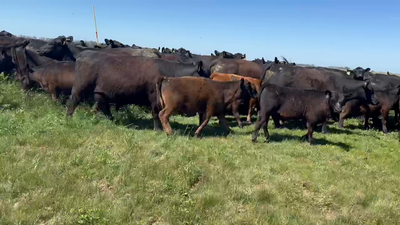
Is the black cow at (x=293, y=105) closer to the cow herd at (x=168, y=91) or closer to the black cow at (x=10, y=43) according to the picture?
the cow herd at (x=168, y=91)

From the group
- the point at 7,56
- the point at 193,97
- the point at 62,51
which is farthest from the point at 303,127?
the point at 7,56

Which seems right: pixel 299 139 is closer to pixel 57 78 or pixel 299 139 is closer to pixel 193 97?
pixel 193 97

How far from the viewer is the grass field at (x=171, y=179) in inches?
209

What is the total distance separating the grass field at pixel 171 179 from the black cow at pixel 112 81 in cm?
118

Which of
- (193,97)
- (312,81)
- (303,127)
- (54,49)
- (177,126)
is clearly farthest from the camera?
(54,49)

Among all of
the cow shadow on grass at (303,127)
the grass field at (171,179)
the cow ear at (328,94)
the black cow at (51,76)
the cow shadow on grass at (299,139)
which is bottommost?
the cow shadow on grass at (303,127)

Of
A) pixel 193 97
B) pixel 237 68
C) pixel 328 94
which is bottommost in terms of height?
pixel 193 97

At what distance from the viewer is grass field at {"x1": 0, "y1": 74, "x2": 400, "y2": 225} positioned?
17.4 feet

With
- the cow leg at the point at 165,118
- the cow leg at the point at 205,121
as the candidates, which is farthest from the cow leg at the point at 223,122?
the cow leg at the point at 165,118

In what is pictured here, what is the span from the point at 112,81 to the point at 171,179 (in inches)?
198

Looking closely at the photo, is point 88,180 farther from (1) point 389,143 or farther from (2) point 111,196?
(1) point 389,143

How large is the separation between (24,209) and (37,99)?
6.85 metres

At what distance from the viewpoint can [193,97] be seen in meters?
9.80

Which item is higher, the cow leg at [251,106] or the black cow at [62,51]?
the black cow at [62,51]
